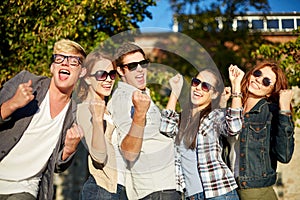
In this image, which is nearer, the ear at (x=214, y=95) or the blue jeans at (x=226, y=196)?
the blue jeans at (x=226, y=196)

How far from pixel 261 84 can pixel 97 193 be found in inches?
53.8

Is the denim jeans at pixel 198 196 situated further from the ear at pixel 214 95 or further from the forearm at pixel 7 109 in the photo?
the forearm at pixel 7 109

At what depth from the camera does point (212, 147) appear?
10.1ft

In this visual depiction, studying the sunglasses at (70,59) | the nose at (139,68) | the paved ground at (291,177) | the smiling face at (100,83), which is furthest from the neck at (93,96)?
the paved ground at (291,177)

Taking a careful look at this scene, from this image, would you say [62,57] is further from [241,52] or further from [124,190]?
[241,52]

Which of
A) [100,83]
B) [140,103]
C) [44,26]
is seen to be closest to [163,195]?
[140,103]

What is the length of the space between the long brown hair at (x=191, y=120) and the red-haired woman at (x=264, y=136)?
226 mm

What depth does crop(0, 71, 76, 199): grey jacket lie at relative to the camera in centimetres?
291

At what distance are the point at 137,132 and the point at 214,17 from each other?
778 cm

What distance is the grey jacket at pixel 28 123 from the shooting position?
291cm

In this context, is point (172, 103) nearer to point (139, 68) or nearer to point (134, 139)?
point (139, 68)

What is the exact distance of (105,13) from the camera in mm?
5605

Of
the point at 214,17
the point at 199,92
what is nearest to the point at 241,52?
the point at 214,17

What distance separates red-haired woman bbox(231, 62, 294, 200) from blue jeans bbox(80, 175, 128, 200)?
0.81 meters
